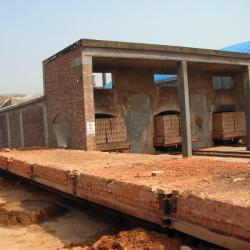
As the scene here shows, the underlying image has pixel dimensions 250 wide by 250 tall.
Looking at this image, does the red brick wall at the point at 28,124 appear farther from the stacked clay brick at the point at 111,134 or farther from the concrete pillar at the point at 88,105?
the concrete pillar at the point at 88,105

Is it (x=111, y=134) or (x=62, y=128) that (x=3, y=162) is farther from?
(x=111, y=134)

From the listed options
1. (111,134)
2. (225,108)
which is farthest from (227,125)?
(111,134)

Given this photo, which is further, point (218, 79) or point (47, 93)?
point (218, 79)

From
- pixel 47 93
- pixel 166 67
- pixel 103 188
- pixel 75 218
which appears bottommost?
pixel 75 218

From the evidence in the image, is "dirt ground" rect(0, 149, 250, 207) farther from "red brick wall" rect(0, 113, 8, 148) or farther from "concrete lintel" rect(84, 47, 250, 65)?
"red brick wall" rect(0, 113, 8, 148)

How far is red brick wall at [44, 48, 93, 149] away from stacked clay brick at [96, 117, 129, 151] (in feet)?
5.11

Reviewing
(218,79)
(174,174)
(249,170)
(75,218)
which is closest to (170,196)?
(174,174)

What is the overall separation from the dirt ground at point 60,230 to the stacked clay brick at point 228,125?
40.5 ft

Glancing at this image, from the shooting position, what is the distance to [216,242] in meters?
3.97

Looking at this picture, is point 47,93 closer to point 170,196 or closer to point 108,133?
point 108,133

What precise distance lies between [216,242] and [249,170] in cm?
213

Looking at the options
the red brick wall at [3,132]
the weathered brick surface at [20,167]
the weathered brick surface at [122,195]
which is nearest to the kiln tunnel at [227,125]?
the weathered brick surface at [20,167]

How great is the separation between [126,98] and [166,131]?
239 cm

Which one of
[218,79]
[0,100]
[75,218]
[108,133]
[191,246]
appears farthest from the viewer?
[0,100]
